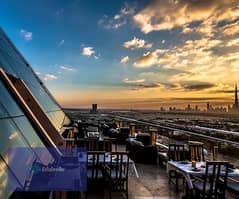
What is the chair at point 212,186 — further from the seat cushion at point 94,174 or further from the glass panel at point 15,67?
the glass panel at point 15,67

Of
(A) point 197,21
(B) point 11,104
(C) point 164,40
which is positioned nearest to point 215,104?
(C) point 164,40

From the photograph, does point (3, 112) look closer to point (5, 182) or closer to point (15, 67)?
point (5, 182)

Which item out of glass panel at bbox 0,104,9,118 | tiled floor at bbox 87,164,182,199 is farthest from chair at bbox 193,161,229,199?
glass panel at bbox 0,104,9,118

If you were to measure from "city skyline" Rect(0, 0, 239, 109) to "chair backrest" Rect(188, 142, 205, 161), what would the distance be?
465 centimetres

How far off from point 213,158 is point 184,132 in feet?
4.29

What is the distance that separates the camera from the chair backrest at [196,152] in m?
5.18

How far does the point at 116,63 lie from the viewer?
42.5 ft

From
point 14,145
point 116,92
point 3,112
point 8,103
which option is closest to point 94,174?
point 14,145

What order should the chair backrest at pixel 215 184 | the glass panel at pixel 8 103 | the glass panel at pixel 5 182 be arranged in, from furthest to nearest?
the glass panel at pixel 8 103 < the chair backrest at pixel 215 184 < the glass panel at pixel 5 182

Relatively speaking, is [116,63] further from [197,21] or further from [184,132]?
[184,132]

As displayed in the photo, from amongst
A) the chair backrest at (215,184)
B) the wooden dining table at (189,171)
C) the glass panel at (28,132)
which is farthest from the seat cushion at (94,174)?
the chair backrest at (215,184)

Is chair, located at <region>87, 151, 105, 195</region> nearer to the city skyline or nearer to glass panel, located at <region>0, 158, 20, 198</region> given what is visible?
glass panel, located at <region>0, 158, 20, 198</region>

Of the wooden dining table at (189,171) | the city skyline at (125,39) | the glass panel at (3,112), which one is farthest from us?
the city skyline at (125,39)

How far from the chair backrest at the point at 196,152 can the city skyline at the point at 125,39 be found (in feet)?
15.3
